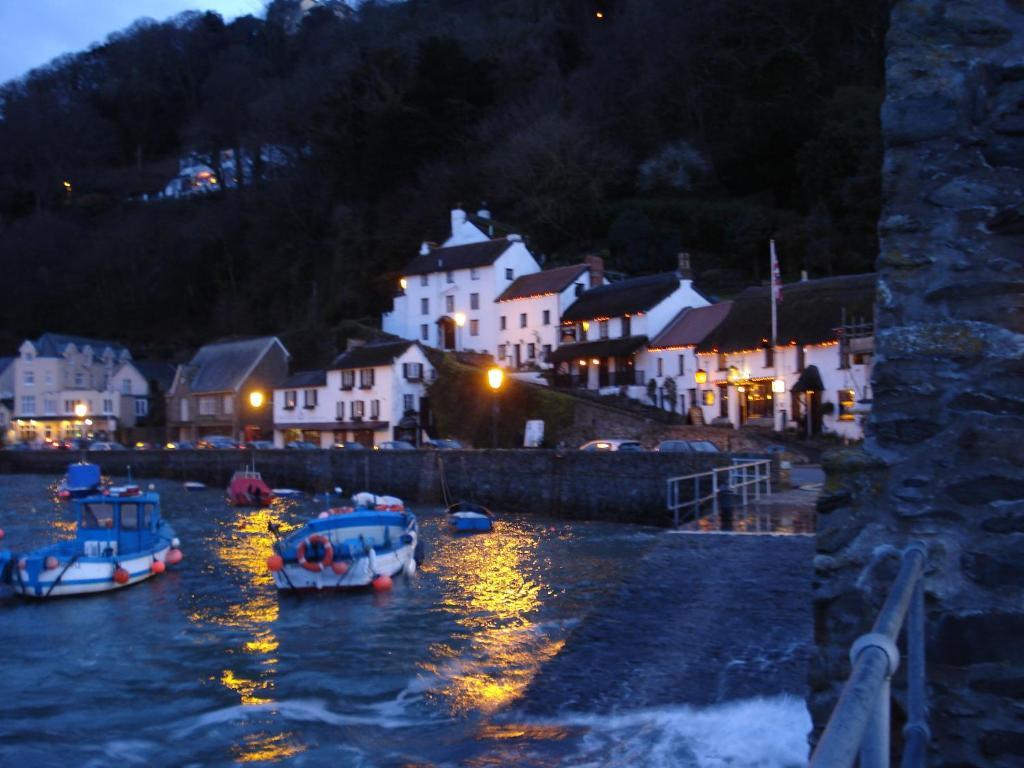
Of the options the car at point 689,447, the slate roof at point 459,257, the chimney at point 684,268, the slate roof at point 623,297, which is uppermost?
the slate roof at point 459,257

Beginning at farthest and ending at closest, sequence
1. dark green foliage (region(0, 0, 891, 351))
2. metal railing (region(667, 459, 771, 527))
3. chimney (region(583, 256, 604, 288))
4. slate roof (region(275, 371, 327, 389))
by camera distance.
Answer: slate roof (region(275, 371, 327, 389))
dark green foliage (region(0, 0, 891, 351))
chimney (region(583, 256, 604, 288))
metal railing (region(667, 459, 771, 527))

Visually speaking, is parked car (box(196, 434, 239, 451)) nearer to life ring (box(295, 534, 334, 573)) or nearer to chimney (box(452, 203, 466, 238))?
chimney (box(452, 203, 466, 238))

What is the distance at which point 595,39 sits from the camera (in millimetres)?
78438

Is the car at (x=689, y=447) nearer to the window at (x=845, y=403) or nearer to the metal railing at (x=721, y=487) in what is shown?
the metal railing at (x=721, y=487)

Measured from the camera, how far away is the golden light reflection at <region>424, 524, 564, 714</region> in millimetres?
13773

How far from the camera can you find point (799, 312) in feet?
145

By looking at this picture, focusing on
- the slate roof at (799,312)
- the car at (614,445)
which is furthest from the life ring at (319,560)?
A: the slate roof at (799,312)

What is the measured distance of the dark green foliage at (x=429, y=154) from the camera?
62719 mm

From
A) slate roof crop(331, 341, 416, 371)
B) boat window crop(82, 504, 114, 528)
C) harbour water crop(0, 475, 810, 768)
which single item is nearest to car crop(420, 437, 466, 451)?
slate roof crop(331, 341, 416, 371)

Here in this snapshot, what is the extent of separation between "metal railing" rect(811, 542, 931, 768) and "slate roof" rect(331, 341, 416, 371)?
54.8 meters

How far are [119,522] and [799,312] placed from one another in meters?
30.3

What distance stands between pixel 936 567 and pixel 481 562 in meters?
22.0

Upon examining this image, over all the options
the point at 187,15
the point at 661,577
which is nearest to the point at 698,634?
the point at 661,577

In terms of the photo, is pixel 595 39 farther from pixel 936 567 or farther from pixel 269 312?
pixel 936 567
